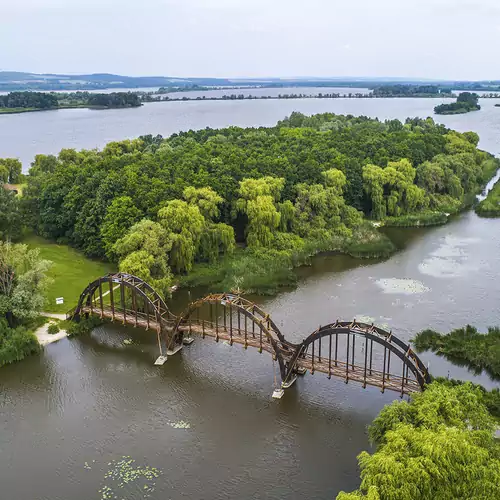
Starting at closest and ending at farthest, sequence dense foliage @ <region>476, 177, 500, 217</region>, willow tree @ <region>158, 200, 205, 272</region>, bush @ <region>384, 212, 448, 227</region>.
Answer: willow tree @ <region>158, 200, 205, 272</region> < bush @ <region>384, 212, 448, 227</region> < dense foliage @ <region>476, 177, 500, 217</region>

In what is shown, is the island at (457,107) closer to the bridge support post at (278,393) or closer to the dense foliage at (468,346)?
the dense foliage at (468,346)

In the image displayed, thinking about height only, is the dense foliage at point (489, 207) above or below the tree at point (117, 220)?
below

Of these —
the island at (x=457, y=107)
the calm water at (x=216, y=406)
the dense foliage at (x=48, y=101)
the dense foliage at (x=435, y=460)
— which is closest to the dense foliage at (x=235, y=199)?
the calm water at (x=216, y=406)

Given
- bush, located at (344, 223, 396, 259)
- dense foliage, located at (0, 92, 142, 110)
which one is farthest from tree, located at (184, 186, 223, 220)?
dense foliage, located at (0, 92, 142, 110)

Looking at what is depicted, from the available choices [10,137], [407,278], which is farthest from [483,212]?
[10,137]

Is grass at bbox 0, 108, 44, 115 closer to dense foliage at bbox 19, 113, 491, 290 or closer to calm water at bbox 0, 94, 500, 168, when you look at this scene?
calm water at bbox 0, 94, 500, 168

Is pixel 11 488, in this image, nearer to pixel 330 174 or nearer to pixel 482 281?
pixel 482 281
